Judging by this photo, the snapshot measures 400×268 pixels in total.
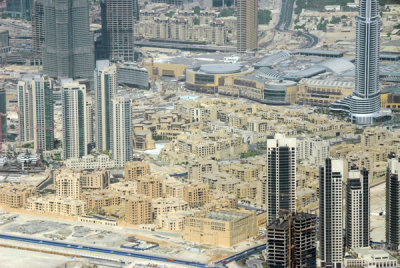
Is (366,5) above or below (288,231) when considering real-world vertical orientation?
above

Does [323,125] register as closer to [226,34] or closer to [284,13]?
[226,34]

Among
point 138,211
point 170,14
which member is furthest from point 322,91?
point 170,14

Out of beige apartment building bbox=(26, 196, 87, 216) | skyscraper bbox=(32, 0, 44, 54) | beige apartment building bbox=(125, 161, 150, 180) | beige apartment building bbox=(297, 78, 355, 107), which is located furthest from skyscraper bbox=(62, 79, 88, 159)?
skyscraper bbox=(32, 0, 44, 54)

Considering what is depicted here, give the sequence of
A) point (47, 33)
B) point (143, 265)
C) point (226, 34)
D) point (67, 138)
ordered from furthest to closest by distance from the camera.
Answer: point (226, 34) → point (47, 33) → point (67, 138) → point (143, 265)

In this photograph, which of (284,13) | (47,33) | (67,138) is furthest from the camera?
(284,13)

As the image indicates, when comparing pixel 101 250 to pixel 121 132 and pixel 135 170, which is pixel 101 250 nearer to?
pixel 135 170

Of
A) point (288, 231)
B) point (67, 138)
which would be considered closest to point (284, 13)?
point (67, 138)

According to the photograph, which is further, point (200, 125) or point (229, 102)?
point (229, 102)
